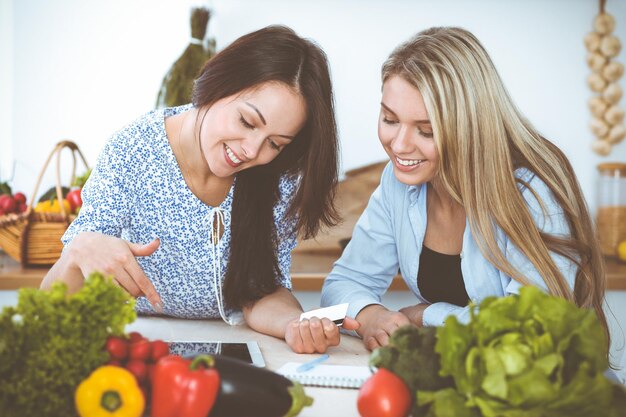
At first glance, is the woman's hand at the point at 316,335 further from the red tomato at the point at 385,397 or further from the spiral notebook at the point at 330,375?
the red tomato at the point at 385,397

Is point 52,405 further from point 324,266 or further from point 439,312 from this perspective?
point 324,266

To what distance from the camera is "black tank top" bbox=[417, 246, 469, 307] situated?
1.63 meters

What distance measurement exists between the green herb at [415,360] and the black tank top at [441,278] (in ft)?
2.55

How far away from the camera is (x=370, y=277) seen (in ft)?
5.69

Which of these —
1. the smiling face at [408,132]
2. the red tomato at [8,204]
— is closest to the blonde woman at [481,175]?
the smiling face at [408,132]

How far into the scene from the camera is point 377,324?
1.42 meters

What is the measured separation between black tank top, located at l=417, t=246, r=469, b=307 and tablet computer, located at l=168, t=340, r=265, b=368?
520mm

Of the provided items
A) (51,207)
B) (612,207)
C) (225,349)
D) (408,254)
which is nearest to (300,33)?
(51,207)

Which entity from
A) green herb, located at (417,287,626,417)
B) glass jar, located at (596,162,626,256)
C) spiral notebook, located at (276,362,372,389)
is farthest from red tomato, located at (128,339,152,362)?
glass jar, located at (596,162,626,256)

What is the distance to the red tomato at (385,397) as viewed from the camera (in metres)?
0.84

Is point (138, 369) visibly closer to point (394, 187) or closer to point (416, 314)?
point (416, 314)

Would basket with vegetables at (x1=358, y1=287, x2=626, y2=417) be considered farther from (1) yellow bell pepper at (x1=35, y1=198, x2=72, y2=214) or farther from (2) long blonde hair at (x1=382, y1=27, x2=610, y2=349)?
(1) yellow bell pepper at (x1=35, y1=198, x2=72, y2=214)

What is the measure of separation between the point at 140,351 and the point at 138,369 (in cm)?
3

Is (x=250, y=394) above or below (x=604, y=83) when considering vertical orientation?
below
